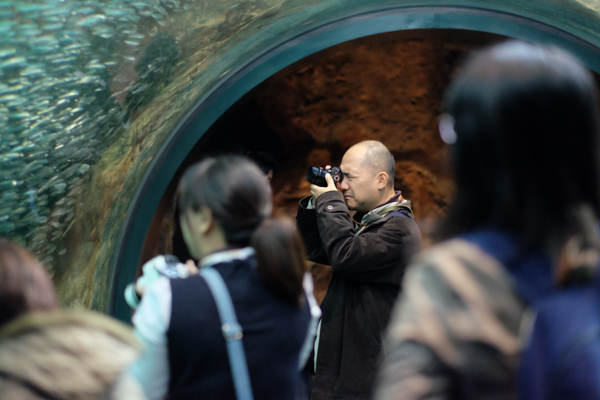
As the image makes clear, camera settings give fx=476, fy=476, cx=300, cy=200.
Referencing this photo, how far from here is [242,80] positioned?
11.3 feet

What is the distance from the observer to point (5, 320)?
90 cm

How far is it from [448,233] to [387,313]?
1.74 metres

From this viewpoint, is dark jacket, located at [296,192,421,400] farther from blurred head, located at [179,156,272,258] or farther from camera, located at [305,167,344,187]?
blurred head, located at [179,156,272,258]

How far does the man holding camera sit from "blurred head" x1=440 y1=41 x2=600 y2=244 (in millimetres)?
1661

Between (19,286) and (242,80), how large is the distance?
2719mm

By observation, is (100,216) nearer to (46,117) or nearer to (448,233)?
(46,117)

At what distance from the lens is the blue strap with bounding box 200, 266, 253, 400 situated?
1158mm

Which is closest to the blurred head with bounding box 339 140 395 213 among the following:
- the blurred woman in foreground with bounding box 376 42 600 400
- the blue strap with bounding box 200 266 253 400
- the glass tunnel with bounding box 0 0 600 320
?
the glass tunnel with bounding box 0 0 600 320

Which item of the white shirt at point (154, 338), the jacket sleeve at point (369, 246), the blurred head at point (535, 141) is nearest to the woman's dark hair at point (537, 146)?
the blurred head at point (535, 141)

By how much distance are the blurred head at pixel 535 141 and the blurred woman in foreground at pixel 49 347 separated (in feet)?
2.32

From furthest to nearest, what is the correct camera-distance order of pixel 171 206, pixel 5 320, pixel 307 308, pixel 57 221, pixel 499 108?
pixel 171 206, pixel 57 221, pixel 307 308, pixel 5 320, pixel 499 108

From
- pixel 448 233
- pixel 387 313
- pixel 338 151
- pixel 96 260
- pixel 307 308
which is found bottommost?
pixel 387 313

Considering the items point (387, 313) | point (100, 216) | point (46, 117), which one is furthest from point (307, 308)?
point (100, 216)

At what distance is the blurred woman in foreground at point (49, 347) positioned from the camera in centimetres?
81
